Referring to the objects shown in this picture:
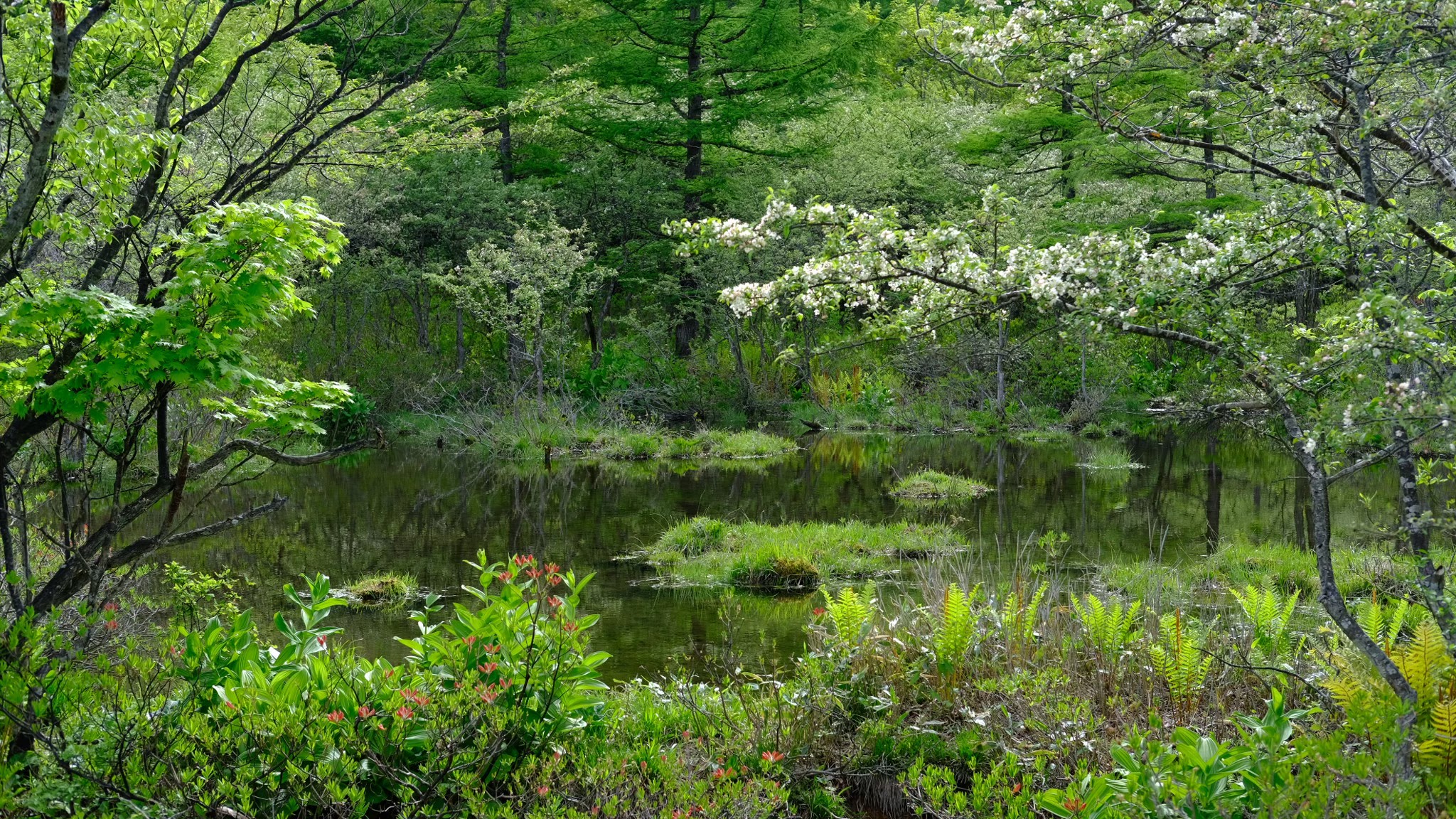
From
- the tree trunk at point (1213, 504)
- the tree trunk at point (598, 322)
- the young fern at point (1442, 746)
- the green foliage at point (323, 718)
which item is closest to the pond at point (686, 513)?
the tree trunk at point (1213, 504)

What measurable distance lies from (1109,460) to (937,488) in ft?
14.7

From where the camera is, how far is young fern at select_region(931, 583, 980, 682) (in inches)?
184

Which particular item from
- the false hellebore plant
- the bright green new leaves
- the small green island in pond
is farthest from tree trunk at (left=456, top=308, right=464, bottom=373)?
the bright green new leaves

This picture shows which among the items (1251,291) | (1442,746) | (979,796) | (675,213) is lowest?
(979,796)

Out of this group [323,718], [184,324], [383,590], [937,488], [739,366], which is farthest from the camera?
[739,366]

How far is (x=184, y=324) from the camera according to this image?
3543 millimetres

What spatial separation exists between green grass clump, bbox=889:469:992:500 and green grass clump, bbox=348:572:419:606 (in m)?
6.78

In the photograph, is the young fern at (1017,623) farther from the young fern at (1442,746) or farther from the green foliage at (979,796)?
the young fern at (1442,746)

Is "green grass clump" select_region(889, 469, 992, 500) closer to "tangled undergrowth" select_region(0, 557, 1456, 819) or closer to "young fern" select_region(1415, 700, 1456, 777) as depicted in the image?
"tangled undergrowth" select_region(0, 557, 1456, 819)

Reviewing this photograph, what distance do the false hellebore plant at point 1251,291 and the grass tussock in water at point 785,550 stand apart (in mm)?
4074

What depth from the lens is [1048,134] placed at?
2642 cm

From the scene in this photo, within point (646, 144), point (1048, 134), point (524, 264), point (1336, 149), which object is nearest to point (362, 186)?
point (524, 264)

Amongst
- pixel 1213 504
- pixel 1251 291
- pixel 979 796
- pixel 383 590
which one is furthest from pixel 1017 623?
pixel 1213 504

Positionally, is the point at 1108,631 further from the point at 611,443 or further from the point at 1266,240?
the point at 611,443
